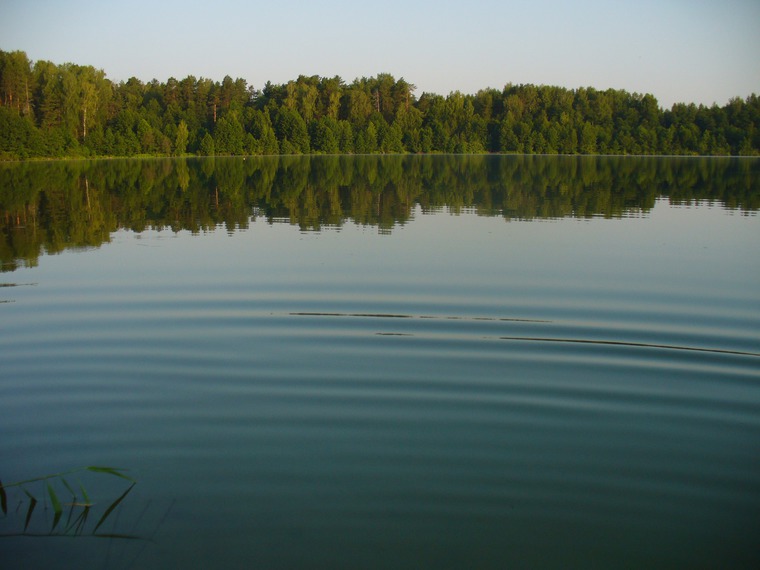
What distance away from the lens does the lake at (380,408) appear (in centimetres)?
470

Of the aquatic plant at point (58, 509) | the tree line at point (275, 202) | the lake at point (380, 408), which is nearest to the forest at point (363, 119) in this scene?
the tree line at point (275, 202)

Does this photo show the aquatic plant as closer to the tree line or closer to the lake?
the lake

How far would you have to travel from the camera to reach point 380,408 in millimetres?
6734

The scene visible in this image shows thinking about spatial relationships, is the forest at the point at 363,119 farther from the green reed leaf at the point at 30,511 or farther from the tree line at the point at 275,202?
the green reed leaf at the point at 30,511

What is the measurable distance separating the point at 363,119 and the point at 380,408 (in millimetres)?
119022

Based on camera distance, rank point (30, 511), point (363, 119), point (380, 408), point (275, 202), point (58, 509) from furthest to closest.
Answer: point (363, 119)
point (275, 202)
point (380, 408)
point (30, 511)
point (58, 509)

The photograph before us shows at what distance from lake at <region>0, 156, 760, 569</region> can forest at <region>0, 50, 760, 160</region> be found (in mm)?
77940

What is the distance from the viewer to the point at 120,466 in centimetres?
557

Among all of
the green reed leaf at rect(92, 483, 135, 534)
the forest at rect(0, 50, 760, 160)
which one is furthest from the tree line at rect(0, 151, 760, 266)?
the forest at rect(0, 50, 760, 160)

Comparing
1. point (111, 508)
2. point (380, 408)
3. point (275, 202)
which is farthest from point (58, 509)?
point (275, 202)

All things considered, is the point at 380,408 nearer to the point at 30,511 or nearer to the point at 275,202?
the point at 30,511

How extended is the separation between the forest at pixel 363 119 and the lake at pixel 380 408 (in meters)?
77.9

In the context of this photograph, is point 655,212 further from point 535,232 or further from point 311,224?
point 311,224

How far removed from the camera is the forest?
286 ft
